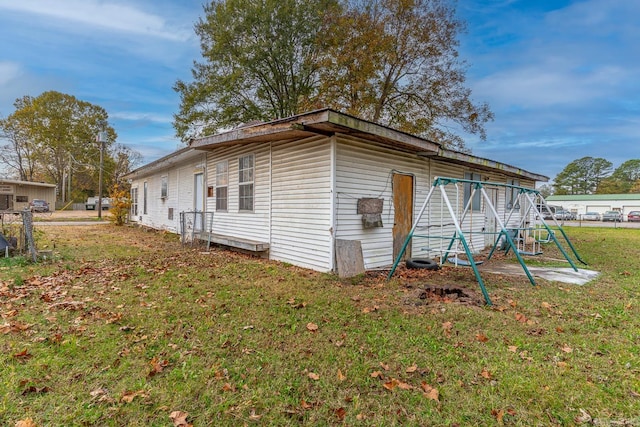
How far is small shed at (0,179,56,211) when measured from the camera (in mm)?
29031

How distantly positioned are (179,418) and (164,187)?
13.8m

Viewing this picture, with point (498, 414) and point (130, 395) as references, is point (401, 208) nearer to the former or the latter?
point (498, 414)

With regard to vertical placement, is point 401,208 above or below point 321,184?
below

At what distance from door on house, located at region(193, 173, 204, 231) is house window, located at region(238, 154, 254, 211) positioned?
2.33 metres

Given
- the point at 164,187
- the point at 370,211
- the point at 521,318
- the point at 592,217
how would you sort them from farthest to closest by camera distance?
the point at 592,217 < the point at 164,187 < the point at 370,211 < the point at 521,318

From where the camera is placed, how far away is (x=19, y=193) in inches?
1207

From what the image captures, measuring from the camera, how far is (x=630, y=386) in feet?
7.85

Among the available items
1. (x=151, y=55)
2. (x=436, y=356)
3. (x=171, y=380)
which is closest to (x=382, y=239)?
(x=436, y=356)

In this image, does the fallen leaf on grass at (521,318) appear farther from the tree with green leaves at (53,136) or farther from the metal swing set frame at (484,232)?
the tree with green leaves at (53,136)

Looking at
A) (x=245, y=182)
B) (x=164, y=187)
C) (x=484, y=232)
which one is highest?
(x=164, y=187)

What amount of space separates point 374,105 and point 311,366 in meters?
14.5

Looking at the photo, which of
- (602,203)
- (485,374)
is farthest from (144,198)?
(602,203)

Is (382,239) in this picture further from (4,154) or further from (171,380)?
(4,154)

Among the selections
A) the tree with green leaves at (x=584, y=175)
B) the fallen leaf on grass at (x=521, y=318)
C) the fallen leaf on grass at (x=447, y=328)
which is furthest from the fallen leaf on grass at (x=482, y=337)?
the tree with green leaves at (x=584, y=175)
